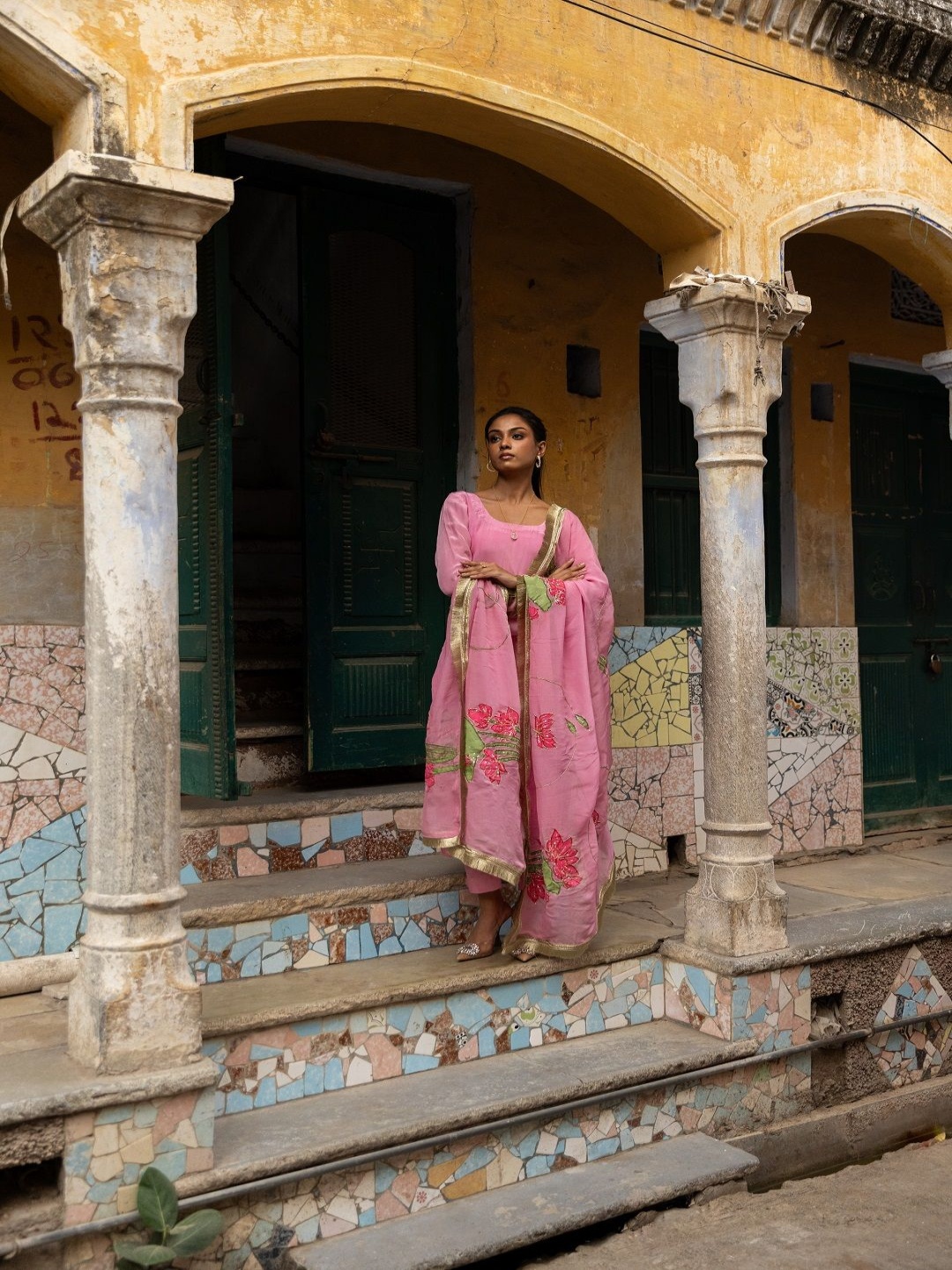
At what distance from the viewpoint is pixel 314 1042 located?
3.92 meters

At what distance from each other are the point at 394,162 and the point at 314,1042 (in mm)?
3702

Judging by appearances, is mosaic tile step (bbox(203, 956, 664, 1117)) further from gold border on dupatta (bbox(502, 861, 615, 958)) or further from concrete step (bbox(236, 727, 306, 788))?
concrete step (bbox(236, 727, 306, 788))

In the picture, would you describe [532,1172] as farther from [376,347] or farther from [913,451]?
[913,451]

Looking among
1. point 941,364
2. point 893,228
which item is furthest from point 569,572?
point 941,364

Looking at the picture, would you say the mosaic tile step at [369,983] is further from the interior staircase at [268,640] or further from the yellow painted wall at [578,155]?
the yellow painted wall at [578,155]

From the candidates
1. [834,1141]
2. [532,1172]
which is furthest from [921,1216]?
[532,1172]

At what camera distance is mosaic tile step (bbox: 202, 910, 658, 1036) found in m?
3.86

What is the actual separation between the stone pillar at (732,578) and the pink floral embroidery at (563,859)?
61 centimetres

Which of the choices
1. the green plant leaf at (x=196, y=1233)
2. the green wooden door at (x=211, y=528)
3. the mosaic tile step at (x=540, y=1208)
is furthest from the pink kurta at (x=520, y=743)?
the green plant leaf at (x=196, y=1233)

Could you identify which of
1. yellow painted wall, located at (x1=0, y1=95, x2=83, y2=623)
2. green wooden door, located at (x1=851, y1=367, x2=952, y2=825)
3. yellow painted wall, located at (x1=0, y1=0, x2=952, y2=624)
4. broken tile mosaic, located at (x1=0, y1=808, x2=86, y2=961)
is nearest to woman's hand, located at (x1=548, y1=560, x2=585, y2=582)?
yellow painted wall, located at (x1=0, y1=0, x2=952, y2=624)

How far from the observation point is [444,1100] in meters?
3.86

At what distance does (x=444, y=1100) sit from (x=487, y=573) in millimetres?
1707

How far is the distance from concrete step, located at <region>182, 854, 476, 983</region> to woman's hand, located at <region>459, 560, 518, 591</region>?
1136 mm

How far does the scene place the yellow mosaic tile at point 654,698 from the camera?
6.09 metres
